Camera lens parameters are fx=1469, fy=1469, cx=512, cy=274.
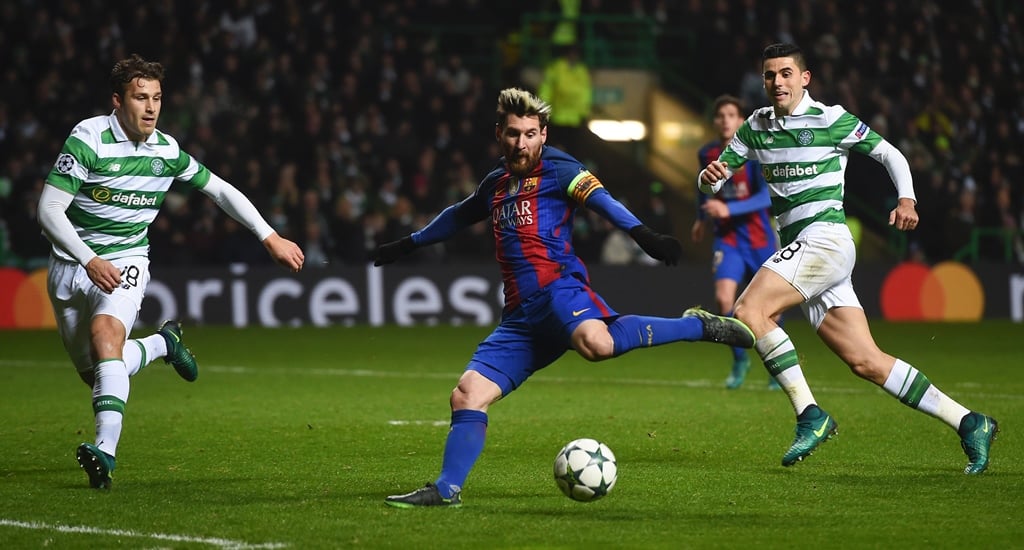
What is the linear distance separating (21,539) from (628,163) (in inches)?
736

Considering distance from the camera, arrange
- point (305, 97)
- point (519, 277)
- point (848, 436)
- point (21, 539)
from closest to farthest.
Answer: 1. point (21, 539)
2. point (519, 277)
3. point (848, 436)
4. point (305, 97)

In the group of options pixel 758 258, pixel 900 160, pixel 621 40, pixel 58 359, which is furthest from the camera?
pixel 621 40

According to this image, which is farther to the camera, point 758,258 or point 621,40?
point 621,40

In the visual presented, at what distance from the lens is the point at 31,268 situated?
1920cm

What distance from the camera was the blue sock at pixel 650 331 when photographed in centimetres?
641

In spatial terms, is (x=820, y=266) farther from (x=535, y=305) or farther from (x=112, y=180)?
(x=112, y=180)

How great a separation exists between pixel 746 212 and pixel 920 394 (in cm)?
454

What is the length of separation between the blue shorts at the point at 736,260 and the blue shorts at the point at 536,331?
5643 mm

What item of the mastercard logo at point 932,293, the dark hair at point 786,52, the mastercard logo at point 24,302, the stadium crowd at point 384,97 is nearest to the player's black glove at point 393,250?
the dark hair at point 786,52

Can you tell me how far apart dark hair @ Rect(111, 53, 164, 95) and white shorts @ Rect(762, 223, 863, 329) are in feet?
10.8

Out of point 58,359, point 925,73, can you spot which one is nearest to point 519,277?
point 58,359

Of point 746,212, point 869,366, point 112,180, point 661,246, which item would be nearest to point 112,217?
point 112,180

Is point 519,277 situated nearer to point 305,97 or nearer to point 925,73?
point 305,97

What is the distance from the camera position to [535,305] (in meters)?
6.57
